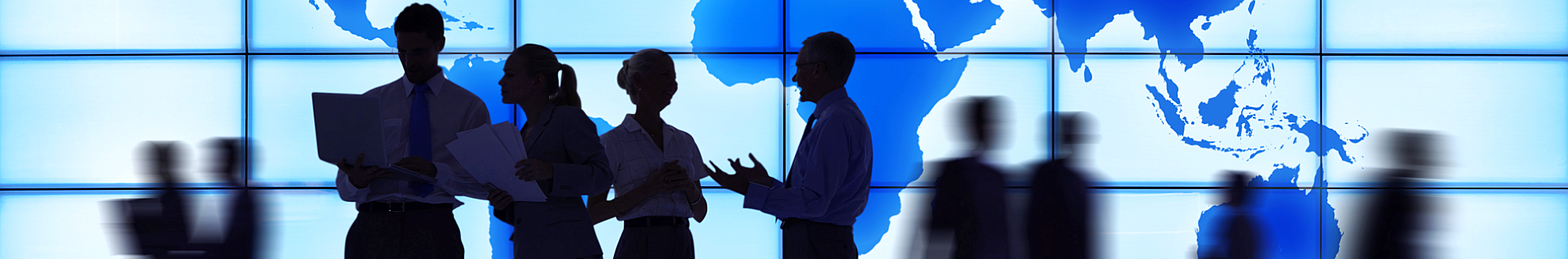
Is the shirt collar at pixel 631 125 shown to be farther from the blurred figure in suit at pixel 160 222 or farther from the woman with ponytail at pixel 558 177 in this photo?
the blurred figure in suit at pixel 160 222

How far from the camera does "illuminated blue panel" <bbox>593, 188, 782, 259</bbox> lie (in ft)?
12.9

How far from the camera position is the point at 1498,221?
4188 mm

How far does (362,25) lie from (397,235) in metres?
1.97

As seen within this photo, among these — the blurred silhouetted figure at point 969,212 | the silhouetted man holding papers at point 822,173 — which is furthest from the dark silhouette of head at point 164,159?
the blurred silhouetted figure at point 969,212

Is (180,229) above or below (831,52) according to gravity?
below

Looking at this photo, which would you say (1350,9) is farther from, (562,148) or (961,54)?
(562,148)

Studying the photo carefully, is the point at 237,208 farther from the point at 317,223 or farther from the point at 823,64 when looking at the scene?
the point at 823,64

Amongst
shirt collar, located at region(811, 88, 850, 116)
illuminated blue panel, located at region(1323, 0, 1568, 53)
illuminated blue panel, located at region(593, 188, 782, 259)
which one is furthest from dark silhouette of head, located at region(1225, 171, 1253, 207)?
shirt collar, located at region(811, 88, 850, 116)

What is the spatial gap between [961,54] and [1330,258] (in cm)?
232

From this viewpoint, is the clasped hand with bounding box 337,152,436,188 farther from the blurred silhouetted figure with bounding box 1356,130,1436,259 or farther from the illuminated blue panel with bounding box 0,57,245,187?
the blurred silhouetted figure with bounding box 1356,130,1436,259

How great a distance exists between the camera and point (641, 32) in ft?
12.6

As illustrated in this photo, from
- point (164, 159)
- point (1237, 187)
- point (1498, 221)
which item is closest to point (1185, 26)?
point (1237, 187)

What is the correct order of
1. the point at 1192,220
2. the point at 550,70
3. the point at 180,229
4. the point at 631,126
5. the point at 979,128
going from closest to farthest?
the point at 550,70, the point at 631,126, the point at 979,128, the point at 180,229, the point at 1192,220

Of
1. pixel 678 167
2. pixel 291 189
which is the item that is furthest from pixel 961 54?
pixel 291 189
